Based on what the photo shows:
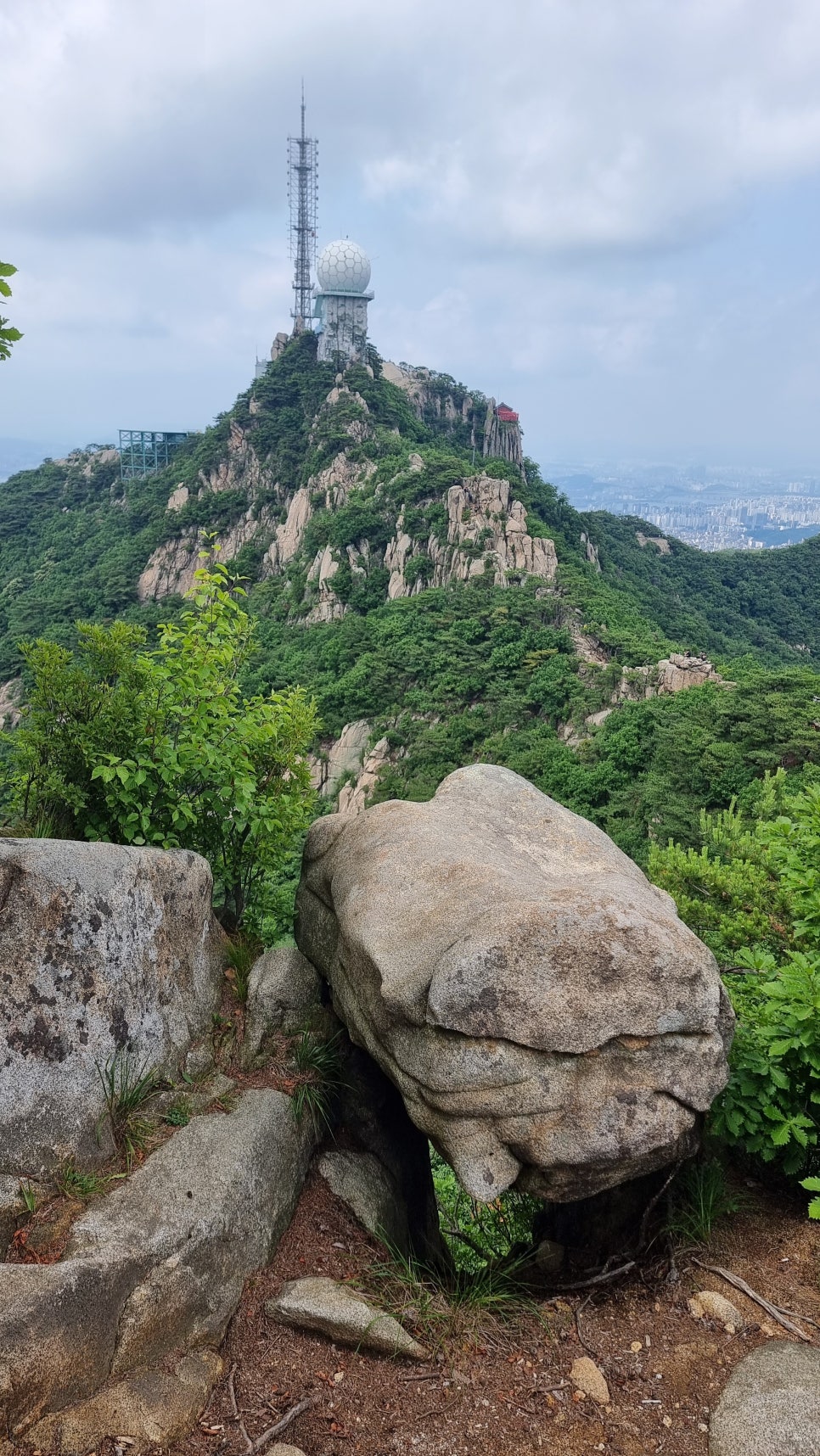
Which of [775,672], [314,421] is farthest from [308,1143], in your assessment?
[314,421]

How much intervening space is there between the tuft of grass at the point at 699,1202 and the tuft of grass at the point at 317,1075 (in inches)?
90.1

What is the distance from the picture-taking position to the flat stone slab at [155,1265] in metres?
4.07

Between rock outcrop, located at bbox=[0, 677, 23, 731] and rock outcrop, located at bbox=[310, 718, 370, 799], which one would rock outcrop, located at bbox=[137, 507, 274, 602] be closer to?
rock outcrop, located at bbox=[0, 677, 23, 731]

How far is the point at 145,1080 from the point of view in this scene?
554cm

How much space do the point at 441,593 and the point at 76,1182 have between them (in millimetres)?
37036

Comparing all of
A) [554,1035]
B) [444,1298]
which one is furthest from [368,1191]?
[554,1035]

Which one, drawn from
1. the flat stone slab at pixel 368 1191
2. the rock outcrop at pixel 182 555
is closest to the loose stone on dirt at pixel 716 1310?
the flat stone slab at pixel 368 1191

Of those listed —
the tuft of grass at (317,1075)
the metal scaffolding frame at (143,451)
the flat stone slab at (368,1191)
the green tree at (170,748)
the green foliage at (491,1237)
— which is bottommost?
the green foliage at (491,1237)

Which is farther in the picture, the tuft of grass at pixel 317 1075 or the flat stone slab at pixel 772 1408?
the tuft of grass at pixel 317 1075

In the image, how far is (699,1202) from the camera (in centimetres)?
555

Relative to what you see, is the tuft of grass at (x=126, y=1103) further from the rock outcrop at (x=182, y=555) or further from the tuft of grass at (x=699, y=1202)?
the rock outcrop at (x=182, y=555)

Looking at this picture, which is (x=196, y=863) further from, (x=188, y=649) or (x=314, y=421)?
(x=314, y=421)

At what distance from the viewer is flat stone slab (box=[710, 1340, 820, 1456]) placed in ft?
13.2

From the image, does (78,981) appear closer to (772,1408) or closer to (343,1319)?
(343,1319)
